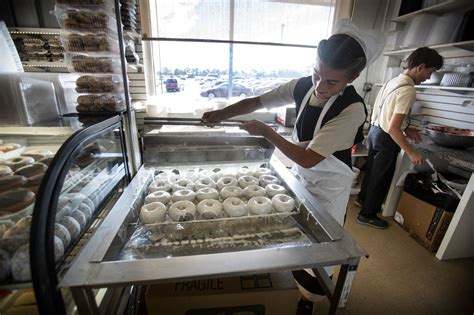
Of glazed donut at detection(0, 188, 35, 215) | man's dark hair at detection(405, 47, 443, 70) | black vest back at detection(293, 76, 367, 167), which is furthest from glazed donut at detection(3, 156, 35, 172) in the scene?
man's dark hair at detection(405, 47, 443, 70)

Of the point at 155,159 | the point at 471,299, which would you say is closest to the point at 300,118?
the point at 155,159

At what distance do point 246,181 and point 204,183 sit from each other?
0.71ft

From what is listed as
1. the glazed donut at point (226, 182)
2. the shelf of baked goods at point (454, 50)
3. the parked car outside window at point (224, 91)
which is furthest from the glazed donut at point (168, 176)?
the shelf of baked goods at point (454, 50)

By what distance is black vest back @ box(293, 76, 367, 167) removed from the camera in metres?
1.05

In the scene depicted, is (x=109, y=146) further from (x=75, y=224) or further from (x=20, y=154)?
(x=75, y=224)

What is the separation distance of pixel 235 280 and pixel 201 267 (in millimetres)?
396

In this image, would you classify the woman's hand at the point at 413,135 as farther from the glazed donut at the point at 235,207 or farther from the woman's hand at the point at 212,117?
the glazed donut at the point at 235,207

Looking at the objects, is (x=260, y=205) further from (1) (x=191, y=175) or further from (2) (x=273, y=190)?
(1) (x=191, y=175)

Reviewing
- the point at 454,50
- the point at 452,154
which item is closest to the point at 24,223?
the point at 452,154

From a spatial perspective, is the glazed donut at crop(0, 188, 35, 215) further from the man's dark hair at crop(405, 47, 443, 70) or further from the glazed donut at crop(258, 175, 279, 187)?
the man's dark hair at crop(405, 47, 443, 70)

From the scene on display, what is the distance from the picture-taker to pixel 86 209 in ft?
2.82

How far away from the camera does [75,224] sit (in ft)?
2.50

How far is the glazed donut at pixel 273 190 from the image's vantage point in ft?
3.48

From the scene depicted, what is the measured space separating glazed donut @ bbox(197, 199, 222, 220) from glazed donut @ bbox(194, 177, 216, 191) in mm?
165
